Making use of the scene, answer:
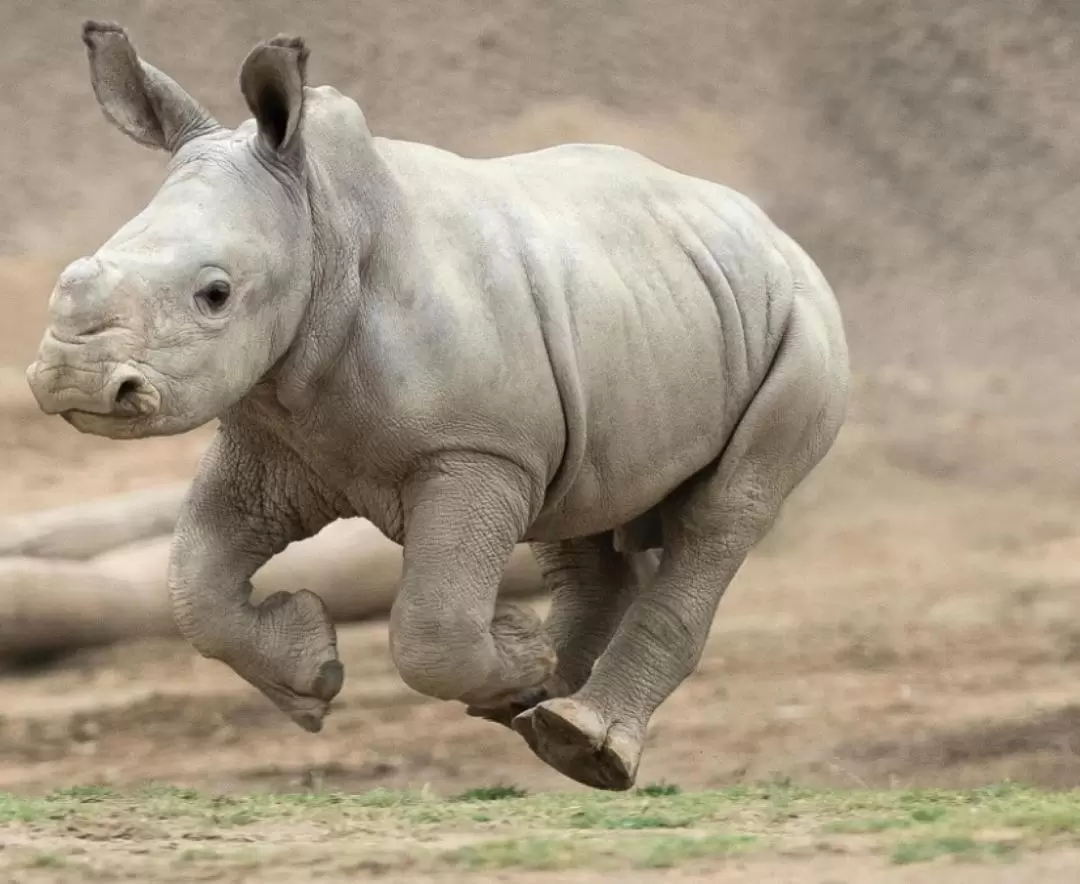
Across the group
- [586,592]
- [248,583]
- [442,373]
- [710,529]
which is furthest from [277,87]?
[586,592]

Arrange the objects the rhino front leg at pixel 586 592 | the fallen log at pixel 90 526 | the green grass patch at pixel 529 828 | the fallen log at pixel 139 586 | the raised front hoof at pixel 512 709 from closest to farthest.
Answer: the green grass patch at pixel 529 828 → the raised front hoof at pixel 512 709 → the rhino front leg at pixel 586 592 → the fallen log at pixel 139 586 → the fallen log at pixel 90 526

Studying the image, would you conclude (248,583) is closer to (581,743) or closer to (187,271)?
(581,743)

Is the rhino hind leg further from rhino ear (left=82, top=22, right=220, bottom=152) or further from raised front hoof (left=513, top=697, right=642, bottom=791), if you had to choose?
rhino ear (left=82, top=22, right=220, bottom=152)

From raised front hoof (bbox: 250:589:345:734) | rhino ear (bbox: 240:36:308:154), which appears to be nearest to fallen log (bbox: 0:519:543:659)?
raised front hoof (bbox: 250:589:345:734)

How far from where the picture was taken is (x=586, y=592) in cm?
640

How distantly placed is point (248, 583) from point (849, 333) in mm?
6971

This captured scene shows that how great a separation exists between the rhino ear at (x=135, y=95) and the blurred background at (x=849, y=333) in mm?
3735

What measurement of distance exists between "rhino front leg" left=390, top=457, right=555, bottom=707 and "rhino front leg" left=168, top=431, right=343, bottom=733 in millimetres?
294

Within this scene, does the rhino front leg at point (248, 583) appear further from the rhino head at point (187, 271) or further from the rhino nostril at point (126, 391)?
the rhino nostril at point (126, 391)

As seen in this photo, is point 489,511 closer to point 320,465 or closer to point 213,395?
point 320,465

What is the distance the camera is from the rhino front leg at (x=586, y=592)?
6309 millimetres

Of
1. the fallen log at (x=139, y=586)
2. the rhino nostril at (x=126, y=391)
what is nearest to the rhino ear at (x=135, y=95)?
the rhino nostril at (x=126, y=391)

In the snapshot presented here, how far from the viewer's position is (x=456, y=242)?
493cm

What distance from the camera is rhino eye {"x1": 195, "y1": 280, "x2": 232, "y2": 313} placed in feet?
14.0
